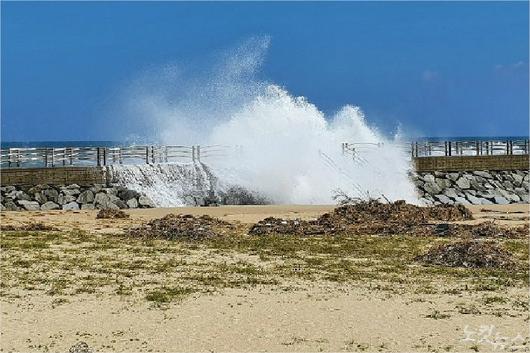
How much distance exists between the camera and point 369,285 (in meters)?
10.6

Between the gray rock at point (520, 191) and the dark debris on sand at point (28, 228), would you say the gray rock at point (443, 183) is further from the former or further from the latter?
the dark debris on sand at point (28, 228)

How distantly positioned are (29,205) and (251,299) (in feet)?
68.2

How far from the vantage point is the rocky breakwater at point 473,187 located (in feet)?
113

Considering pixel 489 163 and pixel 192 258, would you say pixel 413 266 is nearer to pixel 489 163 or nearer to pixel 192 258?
pixel 192 258

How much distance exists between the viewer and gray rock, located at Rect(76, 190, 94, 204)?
1168 inches

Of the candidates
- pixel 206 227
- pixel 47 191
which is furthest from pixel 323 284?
pixel 47 191

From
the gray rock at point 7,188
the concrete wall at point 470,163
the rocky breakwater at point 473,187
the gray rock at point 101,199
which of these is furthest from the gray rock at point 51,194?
the concrete wall at point 470,163

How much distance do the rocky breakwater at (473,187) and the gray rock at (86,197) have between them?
14065mm

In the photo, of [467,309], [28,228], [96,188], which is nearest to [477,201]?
[96,188]

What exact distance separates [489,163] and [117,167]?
1832cm

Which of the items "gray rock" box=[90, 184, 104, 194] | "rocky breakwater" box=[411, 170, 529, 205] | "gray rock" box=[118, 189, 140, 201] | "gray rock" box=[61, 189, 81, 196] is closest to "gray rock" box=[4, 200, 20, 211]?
"gray rock" box=[61, 189, 81, 196]

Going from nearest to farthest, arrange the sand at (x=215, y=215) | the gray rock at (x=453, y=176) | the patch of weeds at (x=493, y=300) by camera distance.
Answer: the patch of weeds at (x=493, y=300)
the sand at (x=215, y=215)
the gray rock at (x=453, y=176)

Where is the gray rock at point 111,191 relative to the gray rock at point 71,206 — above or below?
above

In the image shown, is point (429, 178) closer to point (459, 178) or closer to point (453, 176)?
point (453, 176)
